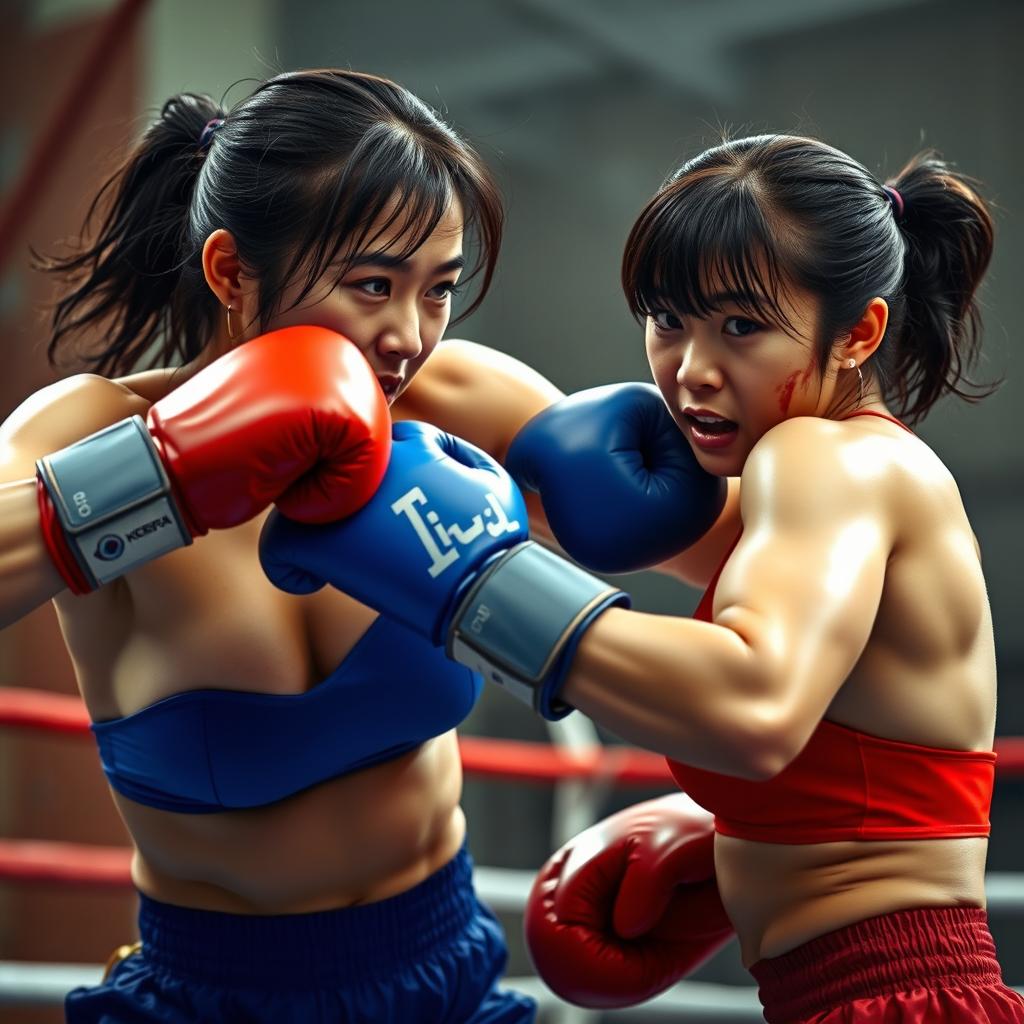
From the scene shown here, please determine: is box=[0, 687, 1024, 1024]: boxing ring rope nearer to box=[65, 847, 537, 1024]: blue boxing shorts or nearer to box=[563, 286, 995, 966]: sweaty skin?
box=[65, 847, 537, 1024]: blue boxing shorts

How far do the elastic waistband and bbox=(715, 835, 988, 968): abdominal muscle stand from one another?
34 centimetres

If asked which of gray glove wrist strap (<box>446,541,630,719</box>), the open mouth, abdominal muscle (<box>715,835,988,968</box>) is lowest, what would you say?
abdominal muscle (<box>715,835,988,968</box>)

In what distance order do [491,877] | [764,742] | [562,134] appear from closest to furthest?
[764,742]
[491,877]
[562,134]

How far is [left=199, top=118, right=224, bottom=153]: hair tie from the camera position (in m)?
1.23

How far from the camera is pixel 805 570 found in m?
0.92

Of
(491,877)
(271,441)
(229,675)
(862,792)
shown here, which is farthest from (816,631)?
(491,877)

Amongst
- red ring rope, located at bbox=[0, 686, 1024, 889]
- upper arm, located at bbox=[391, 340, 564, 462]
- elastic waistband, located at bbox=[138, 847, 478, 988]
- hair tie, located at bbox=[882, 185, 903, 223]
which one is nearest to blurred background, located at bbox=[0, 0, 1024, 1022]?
red ring rope, located at bbox=[0, 686, 1024, 889]

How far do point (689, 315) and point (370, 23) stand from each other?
3.74 meters

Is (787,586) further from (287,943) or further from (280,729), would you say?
(287,943)

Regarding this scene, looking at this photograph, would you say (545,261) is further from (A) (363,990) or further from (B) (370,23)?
(A) (363,990)

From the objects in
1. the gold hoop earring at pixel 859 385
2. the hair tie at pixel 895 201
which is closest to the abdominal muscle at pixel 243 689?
the gold hoop earring at pixel 859 385

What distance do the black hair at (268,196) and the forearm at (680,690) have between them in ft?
1.31

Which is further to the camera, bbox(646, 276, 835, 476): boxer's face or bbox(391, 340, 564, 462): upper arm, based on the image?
bbox(391, 340, 564, 462): upper arm

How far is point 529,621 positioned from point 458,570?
0.07m
